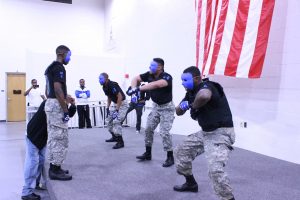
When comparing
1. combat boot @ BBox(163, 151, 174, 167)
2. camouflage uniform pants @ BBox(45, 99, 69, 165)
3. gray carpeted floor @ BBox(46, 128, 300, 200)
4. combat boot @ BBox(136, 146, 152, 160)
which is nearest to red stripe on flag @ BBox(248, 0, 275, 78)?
gray carpeted floor @ BBox(46, 128, 300, 200)

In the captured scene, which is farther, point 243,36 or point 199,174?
point 243,36

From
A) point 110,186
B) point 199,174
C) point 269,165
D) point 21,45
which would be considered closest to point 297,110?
point 269,165

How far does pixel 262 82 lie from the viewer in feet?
15.1

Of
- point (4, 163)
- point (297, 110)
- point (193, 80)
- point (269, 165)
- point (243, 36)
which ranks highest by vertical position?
point (243, 36)

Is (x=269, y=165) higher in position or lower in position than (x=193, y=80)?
lower

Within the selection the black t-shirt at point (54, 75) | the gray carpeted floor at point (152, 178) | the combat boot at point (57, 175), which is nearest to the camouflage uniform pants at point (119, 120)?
the gray carpeted floor at point (152, 178)

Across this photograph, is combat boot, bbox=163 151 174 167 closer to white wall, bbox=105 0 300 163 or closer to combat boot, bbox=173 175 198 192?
combat boot, bbox=173 175 198 192

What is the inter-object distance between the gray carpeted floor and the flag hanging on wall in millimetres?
1402

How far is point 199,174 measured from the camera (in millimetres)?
3506

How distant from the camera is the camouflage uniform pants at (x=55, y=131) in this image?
3.12 m

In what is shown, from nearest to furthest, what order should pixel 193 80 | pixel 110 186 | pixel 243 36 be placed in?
pixel 193 80, pixel 110 186, pixel 243 36

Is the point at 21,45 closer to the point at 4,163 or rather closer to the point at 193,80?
the point at 4,163

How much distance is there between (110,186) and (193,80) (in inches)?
60.0

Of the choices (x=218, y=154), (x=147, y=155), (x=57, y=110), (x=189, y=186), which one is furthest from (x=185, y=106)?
(x=147, y=155)
